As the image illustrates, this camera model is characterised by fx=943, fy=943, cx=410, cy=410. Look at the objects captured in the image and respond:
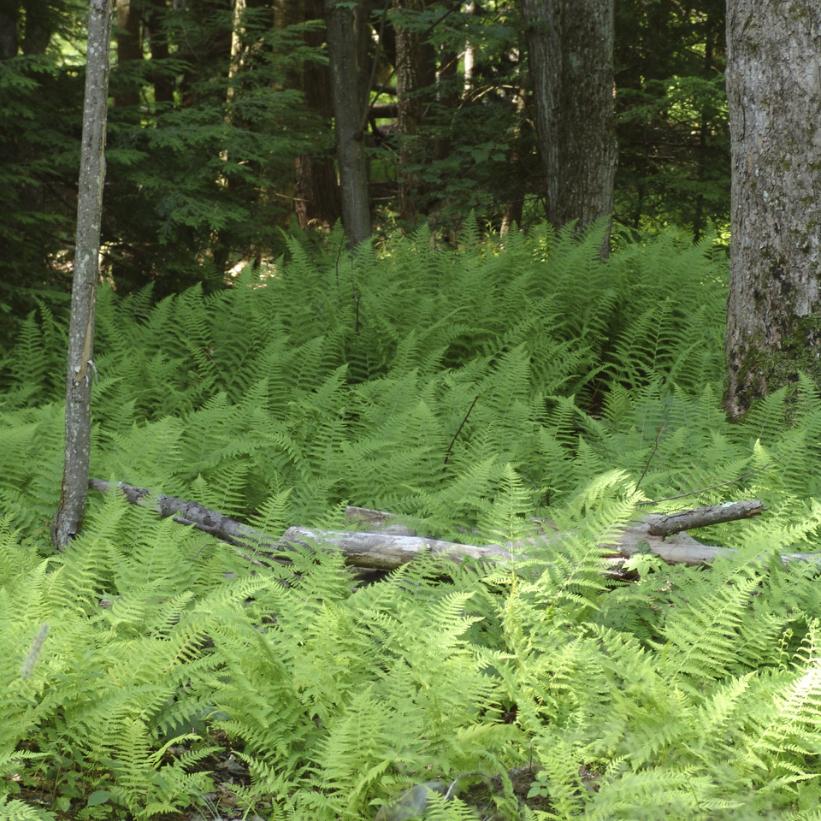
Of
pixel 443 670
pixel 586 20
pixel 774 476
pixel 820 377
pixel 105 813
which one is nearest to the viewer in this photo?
pixel 105 813

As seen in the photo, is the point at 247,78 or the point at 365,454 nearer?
the point at 365,454

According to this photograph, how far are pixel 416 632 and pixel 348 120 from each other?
304 inches

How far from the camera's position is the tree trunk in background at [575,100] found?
851 cm

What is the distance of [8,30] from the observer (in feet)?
24.0

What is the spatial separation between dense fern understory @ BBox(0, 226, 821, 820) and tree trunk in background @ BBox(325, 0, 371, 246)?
458cm

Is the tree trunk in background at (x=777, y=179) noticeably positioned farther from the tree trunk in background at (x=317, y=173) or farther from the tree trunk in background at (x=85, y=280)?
the tree trunk in background at (x=317, y=173)

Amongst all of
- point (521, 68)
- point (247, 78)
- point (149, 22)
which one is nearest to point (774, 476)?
point (247, 78)

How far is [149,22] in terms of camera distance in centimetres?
1091

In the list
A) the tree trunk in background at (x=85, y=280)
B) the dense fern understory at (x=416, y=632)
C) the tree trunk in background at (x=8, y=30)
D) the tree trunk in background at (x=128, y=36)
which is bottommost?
the dense fern understory at (x=416, y=632)

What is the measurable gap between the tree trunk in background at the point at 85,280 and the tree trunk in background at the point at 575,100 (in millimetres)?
5339

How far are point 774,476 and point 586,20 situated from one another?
5.58 m

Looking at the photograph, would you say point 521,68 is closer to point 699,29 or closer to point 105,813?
point 699,29

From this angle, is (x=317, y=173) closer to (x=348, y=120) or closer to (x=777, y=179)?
(x=348, y=120)

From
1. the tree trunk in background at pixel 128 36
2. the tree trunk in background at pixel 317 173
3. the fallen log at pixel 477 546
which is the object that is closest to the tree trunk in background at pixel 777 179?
the fallen log at pixel 477 546
